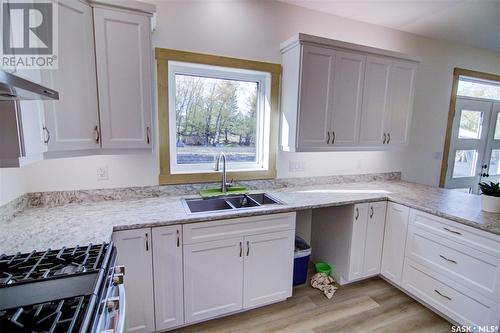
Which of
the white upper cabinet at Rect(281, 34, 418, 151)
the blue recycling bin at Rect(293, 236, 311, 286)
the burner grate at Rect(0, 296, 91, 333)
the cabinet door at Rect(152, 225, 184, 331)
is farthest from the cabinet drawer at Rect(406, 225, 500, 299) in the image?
the burner grate at Rect(0, 296, 91, 333)

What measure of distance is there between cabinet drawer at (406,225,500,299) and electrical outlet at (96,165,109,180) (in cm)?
259

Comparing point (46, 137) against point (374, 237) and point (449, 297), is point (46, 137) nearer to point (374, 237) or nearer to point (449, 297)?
point (374, 237)

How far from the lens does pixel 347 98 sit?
7.55ft

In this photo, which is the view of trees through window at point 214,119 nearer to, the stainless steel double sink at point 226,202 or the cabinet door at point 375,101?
the stainless steel double sink at point 226,202

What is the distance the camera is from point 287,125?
2.31 metres

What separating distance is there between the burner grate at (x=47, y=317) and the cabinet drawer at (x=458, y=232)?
224 cm

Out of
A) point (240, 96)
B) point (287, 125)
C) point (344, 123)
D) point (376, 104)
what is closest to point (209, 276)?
point (287, 125)

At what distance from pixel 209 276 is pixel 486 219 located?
2.02 metres

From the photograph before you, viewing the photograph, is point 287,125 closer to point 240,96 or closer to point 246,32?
point 240,96

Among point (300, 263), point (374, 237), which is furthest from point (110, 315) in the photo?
point (374, 237)

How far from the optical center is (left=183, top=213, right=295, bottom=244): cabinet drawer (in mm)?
1647

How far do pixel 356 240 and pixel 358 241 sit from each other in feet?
0.09

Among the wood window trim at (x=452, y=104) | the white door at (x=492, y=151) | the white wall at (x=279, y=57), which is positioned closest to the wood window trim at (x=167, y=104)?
the white wall at (x=279, y=57)

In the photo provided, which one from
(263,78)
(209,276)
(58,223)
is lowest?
(209,276)
